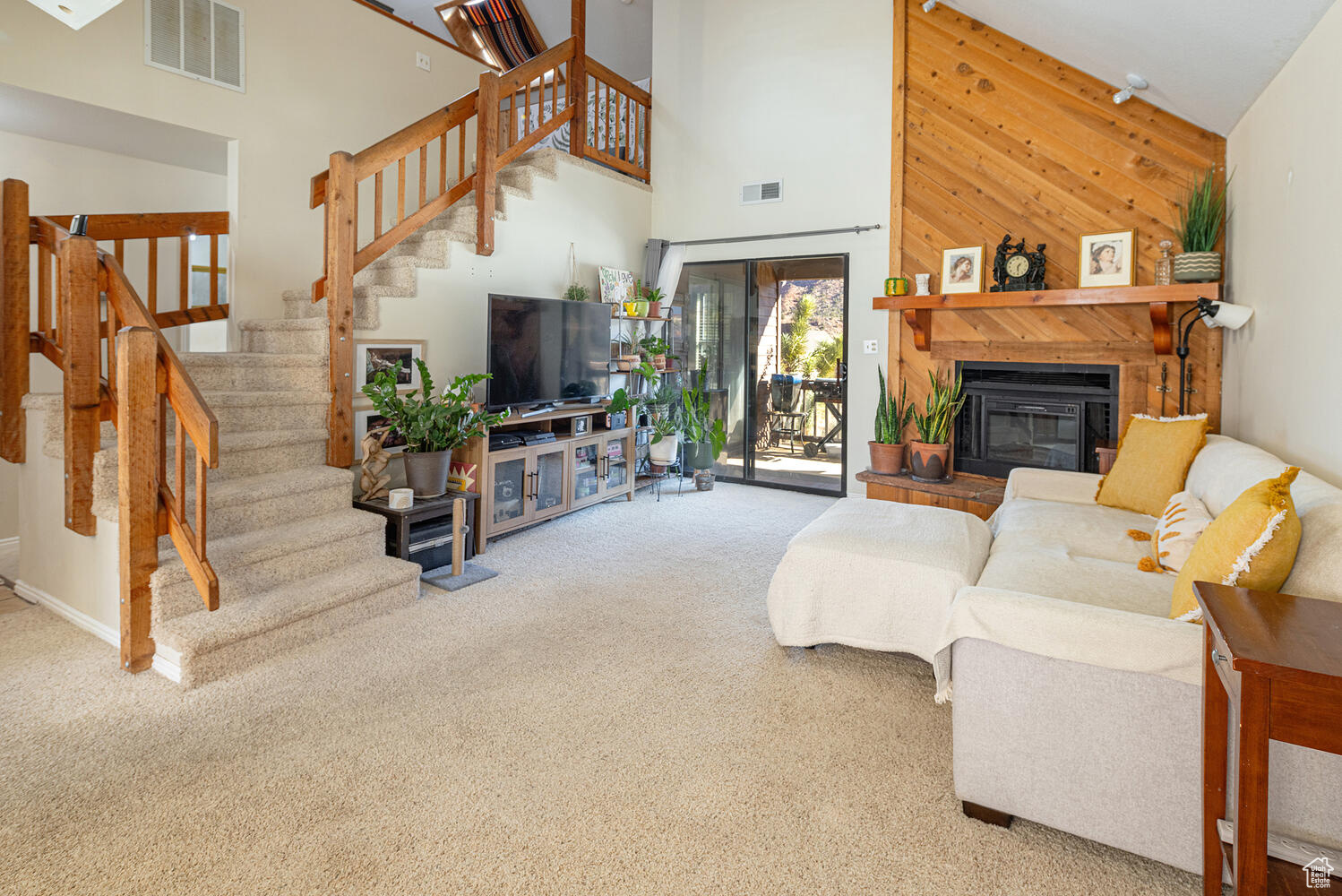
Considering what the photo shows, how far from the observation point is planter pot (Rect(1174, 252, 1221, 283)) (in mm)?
3867

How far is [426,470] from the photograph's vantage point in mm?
3727

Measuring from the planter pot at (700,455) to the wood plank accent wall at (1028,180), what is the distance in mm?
1623

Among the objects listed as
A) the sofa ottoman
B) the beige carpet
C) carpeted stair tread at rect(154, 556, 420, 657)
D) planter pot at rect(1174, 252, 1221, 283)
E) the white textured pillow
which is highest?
planter pot at rect(1174, 252, 1221, 283)

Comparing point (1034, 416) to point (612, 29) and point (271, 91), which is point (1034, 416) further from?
point (612, 29)

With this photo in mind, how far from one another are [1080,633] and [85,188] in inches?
217

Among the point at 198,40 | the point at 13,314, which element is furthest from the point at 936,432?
the point at 198,40

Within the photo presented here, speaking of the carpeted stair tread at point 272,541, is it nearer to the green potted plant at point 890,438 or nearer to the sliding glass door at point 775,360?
the green potted plant at point 890,438

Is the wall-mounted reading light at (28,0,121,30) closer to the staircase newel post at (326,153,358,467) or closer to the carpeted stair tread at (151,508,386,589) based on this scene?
the staircase newel post at (326,153,358,467)

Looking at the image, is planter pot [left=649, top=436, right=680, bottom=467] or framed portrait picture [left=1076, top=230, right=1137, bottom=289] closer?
framed portrait picture [left=1076, top=230, right=1137, bottom=289]

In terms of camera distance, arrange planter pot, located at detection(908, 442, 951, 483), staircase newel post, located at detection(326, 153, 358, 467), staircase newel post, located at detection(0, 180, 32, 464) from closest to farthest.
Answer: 1. staircase newel post, located at detection(0, 180, 32, 464)
2. staircase newel post, located at detection(326, 153, 358, 467)
3. planter pot, located at detection(908, 442, 951, 483)

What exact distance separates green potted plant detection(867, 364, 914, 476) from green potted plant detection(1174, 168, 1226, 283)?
1745 millimetres

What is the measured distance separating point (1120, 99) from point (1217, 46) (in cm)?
131

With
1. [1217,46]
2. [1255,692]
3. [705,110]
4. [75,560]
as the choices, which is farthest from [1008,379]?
[75,560]

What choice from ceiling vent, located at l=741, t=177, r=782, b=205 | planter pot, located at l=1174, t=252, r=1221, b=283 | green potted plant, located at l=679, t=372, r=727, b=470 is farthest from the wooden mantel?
green potted plant, located at l=679, t=372, r=727, b=470
